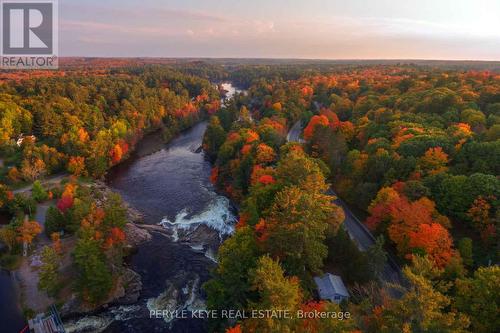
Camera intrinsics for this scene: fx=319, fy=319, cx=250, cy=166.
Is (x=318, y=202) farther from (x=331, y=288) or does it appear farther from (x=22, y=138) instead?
(x=22, y=138)

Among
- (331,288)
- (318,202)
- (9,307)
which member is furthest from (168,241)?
(331,288)

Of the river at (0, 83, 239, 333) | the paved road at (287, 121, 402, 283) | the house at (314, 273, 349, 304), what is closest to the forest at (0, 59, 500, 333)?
the paved road at (287, 121, 402, 283)

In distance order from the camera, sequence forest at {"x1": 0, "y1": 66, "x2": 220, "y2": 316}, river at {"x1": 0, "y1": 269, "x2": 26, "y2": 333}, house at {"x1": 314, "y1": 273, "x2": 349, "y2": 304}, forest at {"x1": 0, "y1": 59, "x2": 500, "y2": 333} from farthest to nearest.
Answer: forest at {"x1": 0, "y1": 66, "x2": 220, "y2": 316}, river at {"x1": 0, "y1": 269, "x2": 26, "y2": 333}, house at {"x1": 314, "y1": 273, "x2": 349, "y2": 304}, forest at {"x1": 0, "y1": 59, "x2": 500, "y2": 333}

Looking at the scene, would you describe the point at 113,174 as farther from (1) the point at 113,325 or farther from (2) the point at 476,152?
(2) the point at 476,152

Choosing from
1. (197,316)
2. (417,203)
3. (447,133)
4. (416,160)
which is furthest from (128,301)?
(447,133)

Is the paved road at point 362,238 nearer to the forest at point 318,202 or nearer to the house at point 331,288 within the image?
the forest at point 318,202

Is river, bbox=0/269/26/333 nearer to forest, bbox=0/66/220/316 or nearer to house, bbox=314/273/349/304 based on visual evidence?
forest, bbox=0/66/220/316
